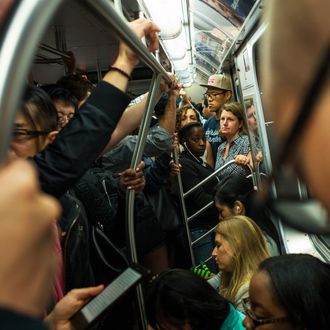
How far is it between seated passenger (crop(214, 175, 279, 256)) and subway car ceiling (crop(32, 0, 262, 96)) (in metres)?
1.09

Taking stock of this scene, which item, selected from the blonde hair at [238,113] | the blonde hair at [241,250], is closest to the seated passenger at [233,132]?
the blonde hair at [238,113]

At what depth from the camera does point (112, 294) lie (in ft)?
3.06

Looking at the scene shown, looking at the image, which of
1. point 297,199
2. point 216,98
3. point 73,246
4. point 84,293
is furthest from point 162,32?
point 297,199

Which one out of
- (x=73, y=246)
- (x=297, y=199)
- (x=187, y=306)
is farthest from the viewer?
(x=187, y=306)

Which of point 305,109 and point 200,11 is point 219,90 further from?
point 305,109

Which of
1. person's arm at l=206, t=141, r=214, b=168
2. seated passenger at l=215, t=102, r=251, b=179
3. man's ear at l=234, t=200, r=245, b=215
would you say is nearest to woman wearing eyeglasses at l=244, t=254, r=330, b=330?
man's ear at l=234, t=200, r=245, b=215

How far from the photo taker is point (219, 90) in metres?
5.47

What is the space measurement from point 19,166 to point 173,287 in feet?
4.76

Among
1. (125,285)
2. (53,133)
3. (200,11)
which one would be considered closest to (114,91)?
(53,133)

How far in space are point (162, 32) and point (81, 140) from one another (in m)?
4.70

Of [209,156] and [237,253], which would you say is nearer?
[237,253]

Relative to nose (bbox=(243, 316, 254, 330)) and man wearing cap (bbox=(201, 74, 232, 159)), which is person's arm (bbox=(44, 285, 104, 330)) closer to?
nose (bbox=(243, 316, 254, 330))

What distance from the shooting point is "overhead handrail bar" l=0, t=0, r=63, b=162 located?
1.51 ft

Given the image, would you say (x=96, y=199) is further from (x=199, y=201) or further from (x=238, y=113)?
(x=238, y=113)
